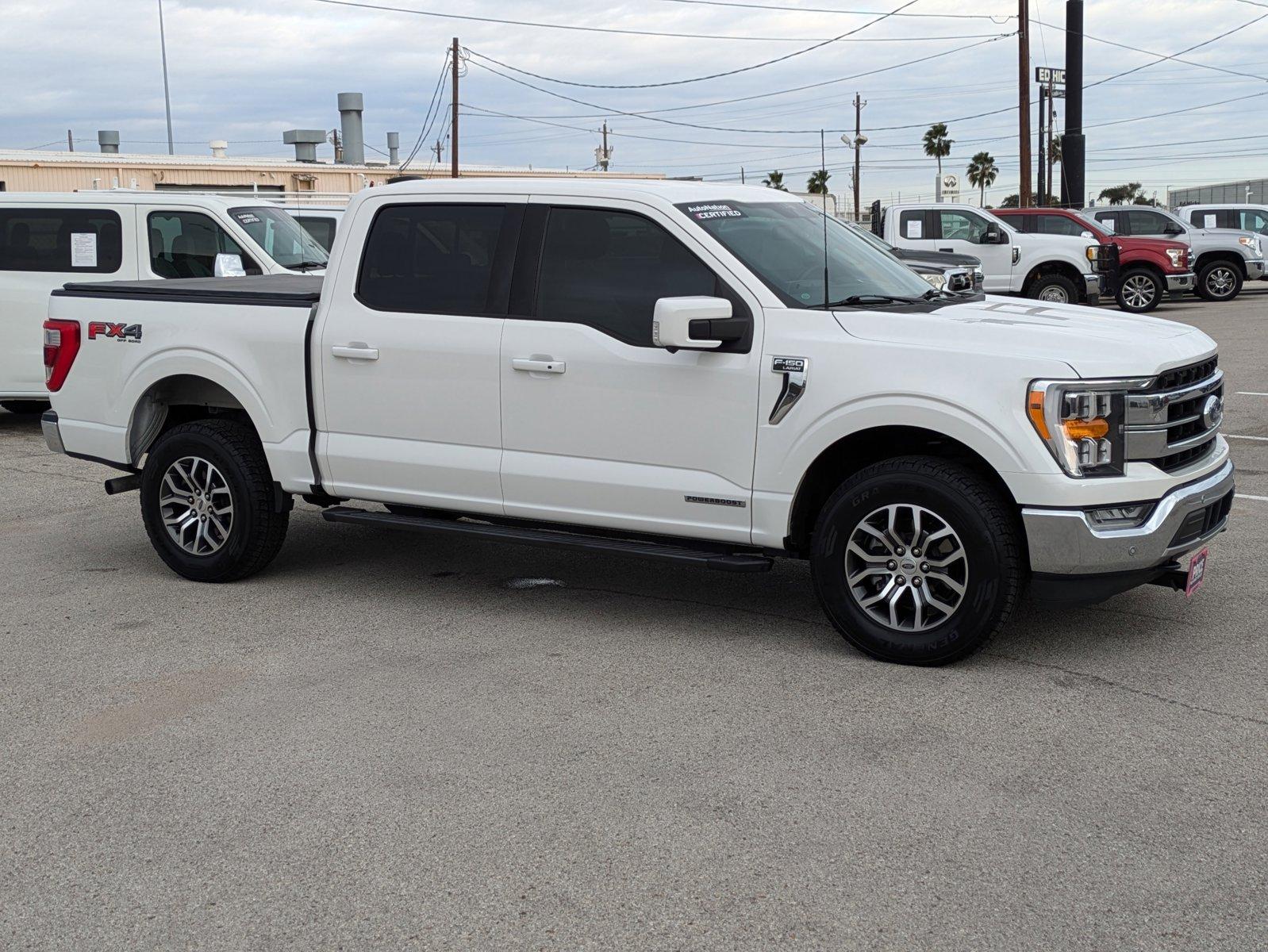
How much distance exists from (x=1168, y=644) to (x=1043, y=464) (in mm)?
1156

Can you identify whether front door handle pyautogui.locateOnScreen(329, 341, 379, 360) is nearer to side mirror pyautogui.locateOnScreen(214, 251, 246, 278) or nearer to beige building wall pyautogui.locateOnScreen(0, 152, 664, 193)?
side mirror pyautogui.locateOnScreen(214, 251, 246, 278)

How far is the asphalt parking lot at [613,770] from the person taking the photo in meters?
3.50

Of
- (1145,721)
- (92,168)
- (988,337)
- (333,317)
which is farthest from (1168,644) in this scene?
(92,168)

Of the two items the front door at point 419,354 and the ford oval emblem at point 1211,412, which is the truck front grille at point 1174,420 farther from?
the front door at point 419,354

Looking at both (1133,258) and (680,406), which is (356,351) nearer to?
(680,406)

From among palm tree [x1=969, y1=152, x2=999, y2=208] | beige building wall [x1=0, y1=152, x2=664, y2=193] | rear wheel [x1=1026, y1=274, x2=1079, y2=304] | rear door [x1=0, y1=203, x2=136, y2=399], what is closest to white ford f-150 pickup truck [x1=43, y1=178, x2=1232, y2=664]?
rear door [x1=0, y1=203, x2=136, y2=399]

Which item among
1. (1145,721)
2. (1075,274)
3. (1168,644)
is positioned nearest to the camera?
(1145,721)

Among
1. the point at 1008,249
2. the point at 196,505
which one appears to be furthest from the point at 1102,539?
the point at 1008,249

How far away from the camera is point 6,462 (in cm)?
1092

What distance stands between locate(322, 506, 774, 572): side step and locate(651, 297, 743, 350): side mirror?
2.81ft

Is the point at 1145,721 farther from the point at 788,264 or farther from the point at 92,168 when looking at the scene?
the point at 92,168

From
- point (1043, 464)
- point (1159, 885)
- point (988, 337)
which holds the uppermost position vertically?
point (988, 337)

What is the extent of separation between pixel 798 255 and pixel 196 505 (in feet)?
10.7

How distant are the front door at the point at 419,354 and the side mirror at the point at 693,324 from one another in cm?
97
